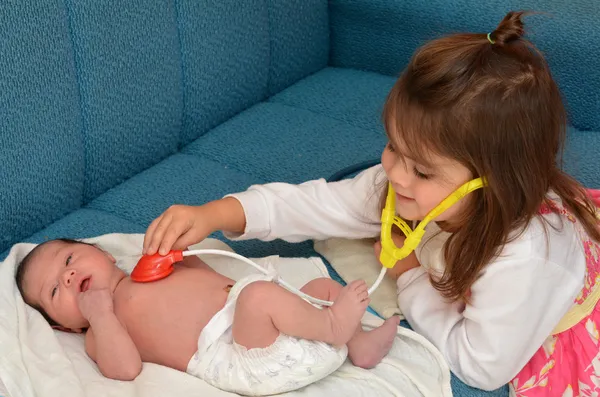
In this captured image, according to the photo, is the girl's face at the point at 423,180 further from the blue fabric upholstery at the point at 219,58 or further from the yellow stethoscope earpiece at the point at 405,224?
the blue fabric upholstery at the point at 219,58

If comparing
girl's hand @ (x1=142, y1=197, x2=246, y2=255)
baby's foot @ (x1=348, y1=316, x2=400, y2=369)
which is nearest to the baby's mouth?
girl's hand @ (x1=142, y1=197, x2=246, y2=255)

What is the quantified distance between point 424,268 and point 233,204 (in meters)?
0.36

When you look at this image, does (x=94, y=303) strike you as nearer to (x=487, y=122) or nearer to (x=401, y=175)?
(x=401, y=175)

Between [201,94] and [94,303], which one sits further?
[201,94]

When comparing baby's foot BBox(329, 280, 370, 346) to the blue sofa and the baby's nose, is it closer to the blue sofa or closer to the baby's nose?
the blue sofa

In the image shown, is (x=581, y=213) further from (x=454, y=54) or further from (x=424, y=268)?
(x=454, y=54)

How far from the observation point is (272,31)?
188 centimetres

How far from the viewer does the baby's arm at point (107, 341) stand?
3.48ft

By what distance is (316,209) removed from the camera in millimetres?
1312

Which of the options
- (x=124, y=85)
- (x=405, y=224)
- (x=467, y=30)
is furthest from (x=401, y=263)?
(x=467, y=30)

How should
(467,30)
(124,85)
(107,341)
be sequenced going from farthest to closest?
(467,30) < (124,85) < (107,341)

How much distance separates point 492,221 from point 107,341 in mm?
609

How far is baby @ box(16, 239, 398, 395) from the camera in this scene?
102 centimetres

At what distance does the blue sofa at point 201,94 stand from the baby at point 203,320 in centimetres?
18
